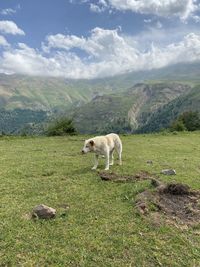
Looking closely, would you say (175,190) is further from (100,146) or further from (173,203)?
(100,146)

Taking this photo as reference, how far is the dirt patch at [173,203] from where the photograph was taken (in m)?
12.5

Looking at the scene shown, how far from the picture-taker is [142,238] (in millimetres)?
10781

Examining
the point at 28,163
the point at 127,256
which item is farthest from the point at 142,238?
the point at 28,163

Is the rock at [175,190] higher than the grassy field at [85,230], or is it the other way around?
the rock at [175,190]

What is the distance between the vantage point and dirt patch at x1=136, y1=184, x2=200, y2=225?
1248 centimetres

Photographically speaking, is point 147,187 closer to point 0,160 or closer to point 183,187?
point 183,187

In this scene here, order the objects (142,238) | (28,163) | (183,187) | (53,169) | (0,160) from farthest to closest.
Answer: (0,160)
(28,163)
(53,169)
(183,187)
(142,238)

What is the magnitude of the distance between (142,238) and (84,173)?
9.03 meters

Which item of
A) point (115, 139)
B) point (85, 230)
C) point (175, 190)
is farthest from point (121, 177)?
point (85, 230)

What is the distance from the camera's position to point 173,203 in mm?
13656

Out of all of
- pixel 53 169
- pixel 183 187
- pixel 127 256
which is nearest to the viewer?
pixel 127 256

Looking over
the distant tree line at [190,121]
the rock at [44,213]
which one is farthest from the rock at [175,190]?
the distant tree line at [190,121]

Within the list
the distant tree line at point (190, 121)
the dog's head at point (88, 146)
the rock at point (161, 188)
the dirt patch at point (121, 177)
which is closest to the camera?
the rock at point (161, 188)

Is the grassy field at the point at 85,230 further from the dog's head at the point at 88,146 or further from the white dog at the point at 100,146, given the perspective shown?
the white dog at the point at 100,146
